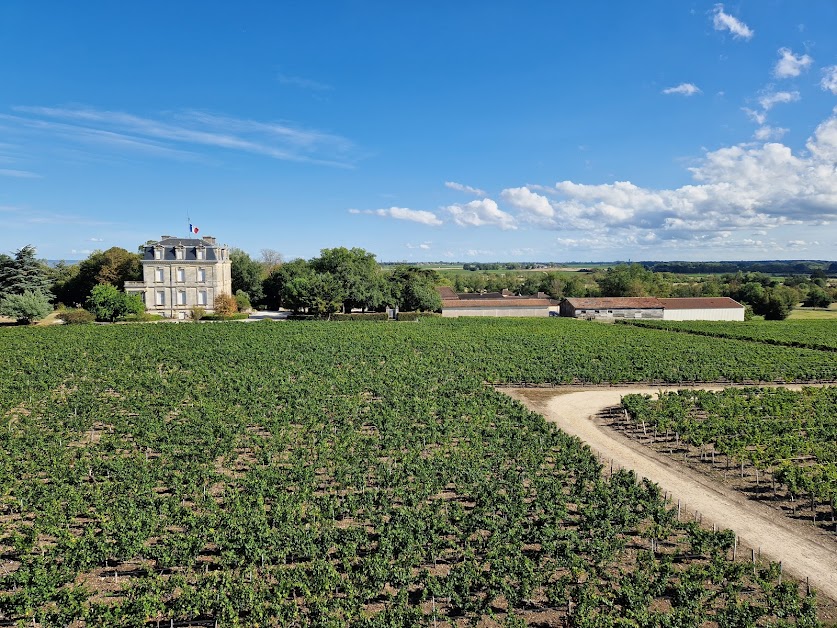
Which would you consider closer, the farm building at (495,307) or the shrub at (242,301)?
the shrub at (242,301)

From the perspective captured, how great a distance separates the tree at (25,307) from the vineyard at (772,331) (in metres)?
80.0

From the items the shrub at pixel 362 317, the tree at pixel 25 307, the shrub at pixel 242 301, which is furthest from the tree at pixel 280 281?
the tree at pixel 25 307

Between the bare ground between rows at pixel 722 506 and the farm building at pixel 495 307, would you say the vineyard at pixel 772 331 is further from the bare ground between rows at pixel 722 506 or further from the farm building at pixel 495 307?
the bare ground between rows at pixel 722 506

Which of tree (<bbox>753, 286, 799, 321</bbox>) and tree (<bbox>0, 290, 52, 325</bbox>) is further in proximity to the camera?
tree (<bbox>753, 286, 799, 321</bbox>)

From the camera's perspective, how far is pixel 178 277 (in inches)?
2847

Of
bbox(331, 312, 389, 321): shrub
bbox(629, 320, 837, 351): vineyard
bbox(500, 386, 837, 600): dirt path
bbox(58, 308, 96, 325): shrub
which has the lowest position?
bbox(500, 386, 837, 600): dirt path

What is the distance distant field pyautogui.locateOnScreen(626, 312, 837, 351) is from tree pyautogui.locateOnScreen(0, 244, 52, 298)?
85418mm

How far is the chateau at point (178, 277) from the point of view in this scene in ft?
234

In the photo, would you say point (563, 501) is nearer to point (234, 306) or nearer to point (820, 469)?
point (820, 469)

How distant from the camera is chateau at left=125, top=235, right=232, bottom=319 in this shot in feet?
234

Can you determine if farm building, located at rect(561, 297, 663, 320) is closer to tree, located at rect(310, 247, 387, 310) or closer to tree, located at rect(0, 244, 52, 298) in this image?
tree, located at rect(310, 247, 387, 310)

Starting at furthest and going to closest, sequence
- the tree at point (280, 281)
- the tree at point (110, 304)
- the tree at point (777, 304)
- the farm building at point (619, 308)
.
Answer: the tree at point (777, 304)
the tree at point (280, 281)
the farm building at point (619, 308)
the tree at point (110, 304)

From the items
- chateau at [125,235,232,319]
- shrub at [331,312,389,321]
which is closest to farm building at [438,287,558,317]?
shrub at [331,312,389,321]

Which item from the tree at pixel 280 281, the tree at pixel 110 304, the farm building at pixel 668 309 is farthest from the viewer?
the tree at pixel 280 281
